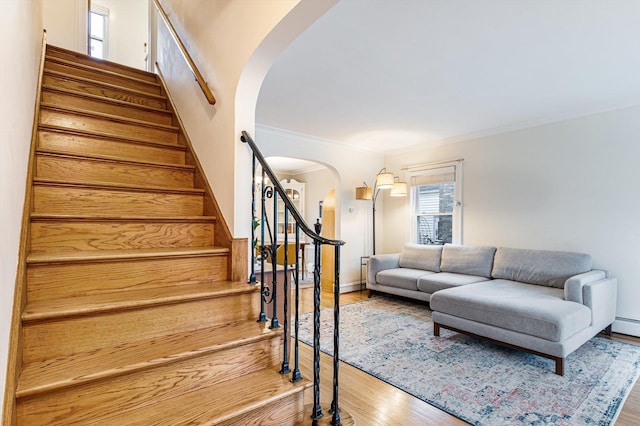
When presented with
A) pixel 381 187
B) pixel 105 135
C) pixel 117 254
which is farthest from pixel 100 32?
pixel 117 254

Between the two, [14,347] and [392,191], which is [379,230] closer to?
[392,191]

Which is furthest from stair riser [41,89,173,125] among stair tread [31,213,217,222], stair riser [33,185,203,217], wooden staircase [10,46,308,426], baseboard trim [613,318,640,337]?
baseboard trim [613,318,640,337]

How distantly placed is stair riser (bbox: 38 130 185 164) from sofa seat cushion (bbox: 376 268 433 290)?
3.29 metres

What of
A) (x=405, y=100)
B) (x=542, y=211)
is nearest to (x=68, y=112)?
(x=405, y=100)

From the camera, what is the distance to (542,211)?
159 inches

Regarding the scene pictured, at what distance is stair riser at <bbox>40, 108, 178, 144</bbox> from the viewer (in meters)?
2.14

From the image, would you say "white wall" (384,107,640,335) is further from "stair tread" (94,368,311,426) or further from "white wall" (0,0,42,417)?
"white wall" (0,0,42,417)

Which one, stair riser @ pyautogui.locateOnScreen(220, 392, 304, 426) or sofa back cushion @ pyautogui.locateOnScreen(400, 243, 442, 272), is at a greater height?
sofa back cushion @ pyautogui.locateOnScreen(400, 243, 442, 272)

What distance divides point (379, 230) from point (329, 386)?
12.8ft

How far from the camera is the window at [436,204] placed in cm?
492

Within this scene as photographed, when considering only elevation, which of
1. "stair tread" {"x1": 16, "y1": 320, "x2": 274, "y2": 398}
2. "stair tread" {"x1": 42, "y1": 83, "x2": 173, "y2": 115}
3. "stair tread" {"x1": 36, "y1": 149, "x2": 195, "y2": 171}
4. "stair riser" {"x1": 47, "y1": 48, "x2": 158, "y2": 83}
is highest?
"stair riser" {"x1": 47, "y1": 48, "x2": 158, "y2": 83}

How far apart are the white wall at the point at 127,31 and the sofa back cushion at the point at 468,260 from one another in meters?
5.57

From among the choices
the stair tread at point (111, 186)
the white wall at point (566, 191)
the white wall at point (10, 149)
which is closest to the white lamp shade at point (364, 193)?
the white wall at point (566, 191)

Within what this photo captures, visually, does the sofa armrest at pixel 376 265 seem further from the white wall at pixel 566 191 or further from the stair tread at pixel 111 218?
the stair tread at pixel 111 218
